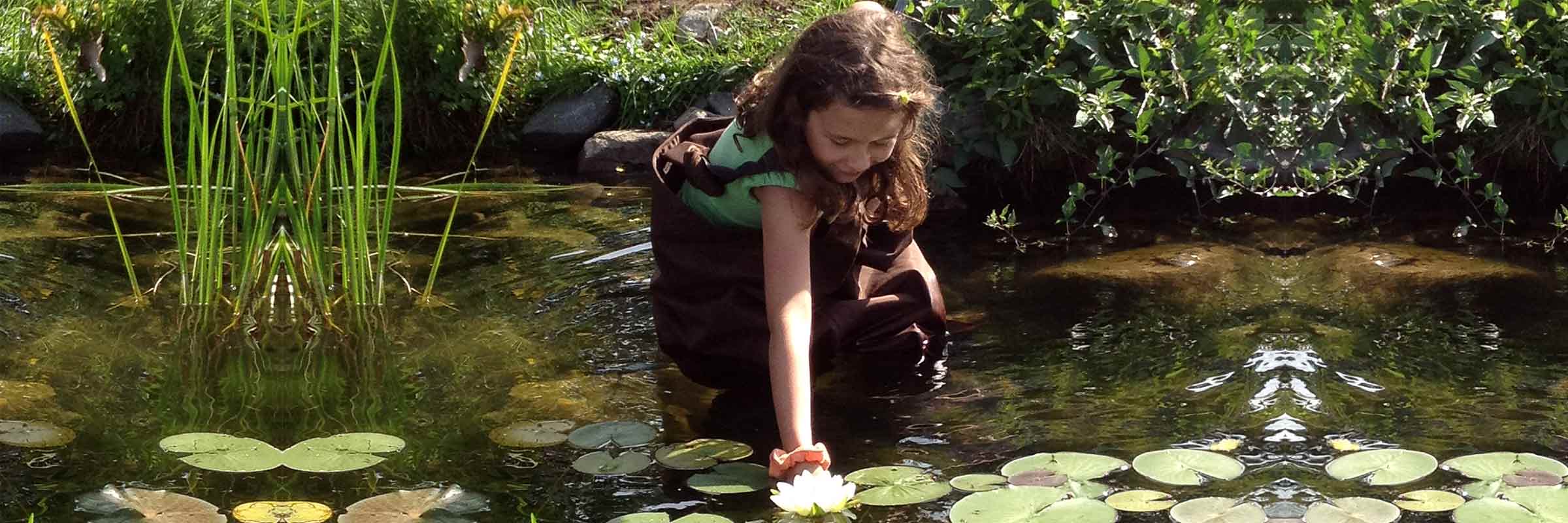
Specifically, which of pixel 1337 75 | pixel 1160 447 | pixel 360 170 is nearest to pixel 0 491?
pixel 360 170

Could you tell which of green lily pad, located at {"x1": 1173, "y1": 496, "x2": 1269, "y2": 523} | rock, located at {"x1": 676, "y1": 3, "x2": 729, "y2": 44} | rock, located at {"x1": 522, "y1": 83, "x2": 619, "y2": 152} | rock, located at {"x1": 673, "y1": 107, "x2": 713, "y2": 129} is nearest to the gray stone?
rock, located at {"x1": 522, "y1": 83, "x2": 619, "y2": 152}

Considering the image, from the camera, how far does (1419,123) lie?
4348 millimetres

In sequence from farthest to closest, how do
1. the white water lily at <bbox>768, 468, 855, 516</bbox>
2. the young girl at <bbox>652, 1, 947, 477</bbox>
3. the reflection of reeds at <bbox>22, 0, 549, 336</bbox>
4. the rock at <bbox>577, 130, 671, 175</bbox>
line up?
the rock at <bbox>577, 130, 671, 175</bbox> → the reflection of reeds at <bbox>22, 0, 549, 336</bbox> → the young girl at <bbox>652, 1, 947, 477</bbox> → the white water lily at <bbox>768, 468, 855, 516</bbox>

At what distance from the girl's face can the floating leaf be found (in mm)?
980

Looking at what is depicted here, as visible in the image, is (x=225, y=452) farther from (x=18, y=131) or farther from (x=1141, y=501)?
(x=18, y=131)

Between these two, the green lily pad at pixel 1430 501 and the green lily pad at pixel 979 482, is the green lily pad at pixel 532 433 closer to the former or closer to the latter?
the green lily pad at pixel 979 482

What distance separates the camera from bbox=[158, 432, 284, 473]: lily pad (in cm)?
263

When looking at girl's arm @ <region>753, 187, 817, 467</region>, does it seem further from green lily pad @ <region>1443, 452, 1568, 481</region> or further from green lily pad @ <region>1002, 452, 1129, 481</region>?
green lily pad @ <region>1443, 452, 1568, 481</region>

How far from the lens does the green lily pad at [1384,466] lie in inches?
98.0

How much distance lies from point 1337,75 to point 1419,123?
2.00 feet

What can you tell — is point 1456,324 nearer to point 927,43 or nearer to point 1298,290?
point 1298,290

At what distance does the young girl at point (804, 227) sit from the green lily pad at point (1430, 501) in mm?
959

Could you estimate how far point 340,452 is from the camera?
107 inches

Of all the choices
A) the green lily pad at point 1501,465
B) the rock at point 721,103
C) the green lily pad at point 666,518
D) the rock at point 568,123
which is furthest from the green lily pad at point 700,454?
the rock at point 568,123
